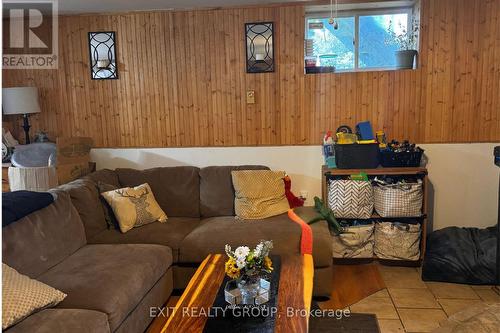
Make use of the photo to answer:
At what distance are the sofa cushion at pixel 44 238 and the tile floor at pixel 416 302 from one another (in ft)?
6.36

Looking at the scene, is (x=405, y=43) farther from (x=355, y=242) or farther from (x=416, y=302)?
(x=416, y=302)

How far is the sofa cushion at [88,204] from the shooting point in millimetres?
3043

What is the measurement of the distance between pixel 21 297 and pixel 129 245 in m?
0.99

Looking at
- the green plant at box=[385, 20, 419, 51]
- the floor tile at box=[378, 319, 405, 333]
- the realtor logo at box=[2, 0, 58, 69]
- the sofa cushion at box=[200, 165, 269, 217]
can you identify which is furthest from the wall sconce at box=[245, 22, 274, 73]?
the floor tile at box=[378, 319, 405, 333]

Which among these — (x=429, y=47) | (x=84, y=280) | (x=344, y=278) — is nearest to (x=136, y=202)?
(x=84, y=280)

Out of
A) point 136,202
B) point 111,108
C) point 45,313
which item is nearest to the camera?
point 45,313

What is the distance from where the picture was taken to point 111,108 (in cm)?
413

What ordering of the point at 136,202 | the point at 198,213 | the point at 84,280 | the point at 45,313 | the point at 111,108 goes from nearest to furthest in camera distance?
1. the point at 45,313
2. the point at 84,280
3. the point at 136,202
4. the point at 198,213
5. the point at 111,108

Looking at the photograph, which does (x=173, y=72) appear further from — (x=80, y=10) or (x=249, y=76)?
(x=80, y=10)

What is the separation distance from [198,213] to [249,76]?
135 centimetres

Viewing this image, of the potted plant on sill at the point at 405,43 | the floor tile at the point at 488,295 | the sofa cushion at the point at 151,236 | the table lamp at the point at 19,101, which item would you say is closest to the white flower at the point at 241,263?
the sofa cushion at the point at 151,236

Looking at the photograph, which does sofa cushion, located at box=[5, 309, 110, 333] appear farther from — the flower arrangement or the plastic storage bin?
the plastic storage bin

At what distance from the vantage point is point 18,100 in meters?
3.88

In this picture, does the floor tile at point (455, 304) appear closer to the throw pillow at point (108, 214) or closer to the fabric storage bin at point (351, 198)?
the fabric storage bin at point (351, 198)
